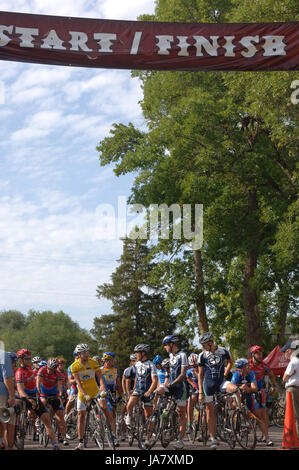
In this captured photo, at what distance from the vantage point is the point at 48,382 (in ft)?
44.7

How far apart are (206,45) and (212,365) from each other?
590 cm

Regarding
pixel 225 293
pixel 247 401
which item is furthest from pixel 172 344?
A: pixel 225 293

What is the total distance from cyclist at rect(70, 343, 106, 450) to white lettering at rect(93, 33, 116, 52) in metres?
5.43

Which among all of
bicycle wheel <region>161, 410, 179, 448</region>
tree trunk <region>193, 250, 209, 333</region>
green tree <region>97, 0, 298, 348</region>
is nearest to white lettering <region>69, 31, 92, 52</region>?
bicycle wheel <region>161, 410, 179, 448</region>

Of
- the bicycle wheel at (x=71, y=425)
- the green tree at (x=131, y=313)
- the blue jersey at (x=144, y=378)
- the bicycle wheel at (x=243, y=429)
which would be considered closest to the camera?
the bicycle wheel at (x=243, y=429)

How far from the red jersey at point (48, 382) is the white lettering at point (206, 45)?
6735mm

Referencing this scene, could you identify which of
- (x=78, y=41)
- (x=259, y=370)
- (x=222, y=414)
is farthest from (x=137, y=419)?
(x=78, y=41)

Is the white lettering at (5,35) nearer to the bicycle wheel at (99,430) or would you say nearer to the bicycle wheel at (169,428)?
the bicycle wheel at (99,430)

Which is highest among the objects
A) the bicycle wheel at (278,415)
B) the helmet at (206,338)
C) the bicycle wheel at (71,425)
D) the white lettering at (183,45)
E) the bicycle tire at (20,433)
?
the white lettering at (183,45)

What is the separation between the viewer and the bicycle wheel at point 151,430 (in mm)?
12734

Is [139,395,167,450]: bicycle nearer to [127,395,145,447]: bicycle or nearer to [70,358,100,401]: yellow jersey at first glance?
[127,395,145,447]: bicycle

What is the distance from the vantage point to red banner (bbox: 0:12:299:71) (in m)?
12.7

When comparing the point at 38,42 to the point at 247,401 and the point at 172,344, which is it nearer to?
the point at 172,344

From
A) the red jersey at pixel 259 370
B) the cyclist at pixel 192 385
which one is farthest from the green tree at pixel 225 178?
the red jersey at pixel 259 370
